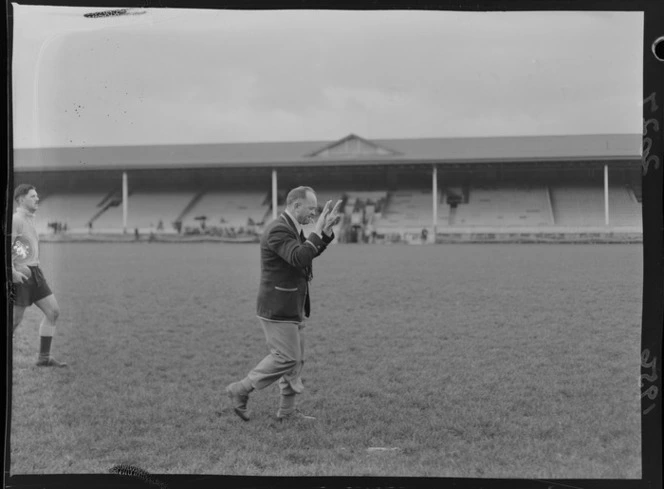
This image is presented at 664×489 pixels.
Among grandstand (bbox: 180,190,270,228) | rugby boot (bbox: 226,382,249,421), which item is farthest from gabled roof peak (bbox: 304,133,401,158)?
rugby boot (bbox: 226,382,249,421)

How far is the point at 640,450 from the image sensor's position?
2.78 m

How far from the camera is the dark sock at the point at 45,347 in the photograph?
348 cm

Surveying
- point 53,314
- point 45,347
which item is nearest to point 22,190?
point 53,314

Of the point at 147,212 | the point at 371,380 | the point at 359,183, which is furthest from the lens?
the point at 371,380

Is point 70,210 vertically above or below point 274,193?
below

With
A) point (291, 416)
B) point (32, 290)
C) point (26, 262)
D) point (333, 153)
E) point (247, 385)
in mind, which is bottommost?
point (291, 416)

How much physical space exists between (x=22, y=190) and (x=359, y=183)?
1746mm

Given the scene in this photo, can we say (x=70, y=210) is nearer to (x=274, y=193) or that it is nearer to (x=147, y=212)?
(x=147, y=212)

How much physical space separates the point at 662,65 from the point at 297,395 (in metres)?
2.54

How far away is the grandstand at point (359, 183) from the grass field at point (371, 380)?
263 millimetres

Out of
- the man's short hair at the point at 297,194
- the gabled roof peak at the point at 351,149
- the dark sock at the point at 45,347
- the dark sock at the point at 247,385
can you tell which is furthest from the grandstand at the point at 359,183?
the dark sock at the point at 247,385

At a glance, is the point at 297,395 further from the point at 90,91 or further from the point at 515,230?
the point at 90,91

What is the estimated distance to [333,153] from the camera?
3469 millimetres

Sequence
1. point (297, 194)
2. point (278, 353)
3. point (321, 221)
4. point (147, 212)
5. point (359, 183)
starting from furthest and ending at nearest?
1. point (147, 212)
2. point (359, 183)
3. point (278, 353)
4. point (297, 194)
5. point (321, 221)
